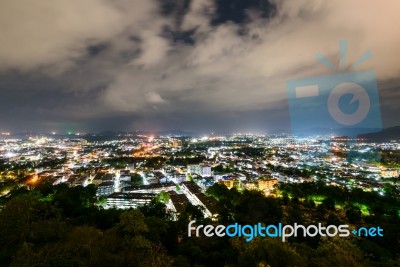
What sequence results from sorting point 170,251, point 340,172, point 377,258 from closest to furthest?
point 377,258 < point 170,251 < point 340,172

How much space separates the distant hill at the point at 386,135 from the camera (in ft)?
233

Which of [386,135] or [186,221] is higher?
[386,135]

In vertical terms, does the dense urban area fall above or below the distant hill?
below

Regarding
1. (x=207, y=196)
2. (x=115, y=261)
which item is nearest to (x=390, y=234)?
(x=115, y=261)

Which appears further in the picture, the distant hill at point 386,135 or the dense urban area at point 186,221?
the distant hill at point 386,135

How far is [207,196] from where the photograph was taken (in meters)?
18.7

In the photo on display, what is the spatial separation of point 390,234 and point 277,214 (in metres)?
4.50

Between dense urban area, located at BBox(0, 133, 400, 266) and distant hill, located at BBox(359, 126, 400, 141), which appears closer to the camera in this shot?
dense urban area, located at BBox(0, 133, 400, 266)

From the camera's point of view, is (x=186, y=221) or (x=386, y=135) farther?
(x=386, y=135)

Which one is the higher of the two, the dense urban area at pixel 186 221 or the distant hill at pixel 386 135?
the distant hill at pixel 386 135

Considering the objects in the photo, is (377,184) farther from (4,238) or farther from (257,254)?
(4,238)

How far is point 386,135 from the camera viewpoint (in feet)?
240

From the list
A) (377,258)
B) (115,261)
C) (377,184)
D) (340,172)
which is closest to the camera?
(115,261)

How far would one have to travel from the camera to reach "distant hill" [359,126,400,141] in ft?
233
